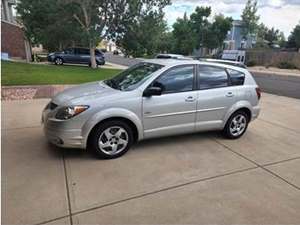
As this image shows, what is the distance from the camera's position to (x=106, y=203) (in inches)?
119

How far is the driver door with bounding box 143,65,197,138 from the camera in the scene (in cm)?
438

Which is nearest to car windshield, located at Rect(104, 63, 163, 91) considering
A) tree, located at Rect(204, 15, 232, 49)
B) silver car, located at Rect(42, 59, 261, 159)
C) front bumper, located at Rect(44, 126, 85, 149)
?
silver car, located at Rect(42, 59, 261, 159)

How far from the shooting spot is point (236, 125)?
5.32 meters

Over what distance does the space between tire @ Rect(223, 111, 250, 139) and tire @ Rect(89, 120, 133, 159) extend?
80.4 inches

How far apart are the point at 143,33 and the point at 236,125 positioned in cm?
1426

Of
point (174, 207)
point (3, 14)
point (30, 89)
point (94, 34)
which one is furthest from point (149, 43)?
point (174, 207)

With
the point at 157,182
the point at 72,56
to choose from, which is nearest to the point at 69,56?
the point at 72,56

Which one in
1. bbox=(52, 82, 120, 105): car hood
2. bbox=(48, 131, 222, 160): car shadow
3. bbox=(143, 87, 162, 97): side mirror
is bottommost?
bbox=(48, 131, 222, 160): car shadow

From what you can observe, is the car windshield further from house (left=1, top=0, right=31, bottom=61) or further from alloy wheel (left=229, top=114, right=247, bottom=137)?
house (left=1, top=0, right=31, bottom=61)

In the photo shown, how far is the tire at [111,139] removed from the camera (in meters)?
4.04

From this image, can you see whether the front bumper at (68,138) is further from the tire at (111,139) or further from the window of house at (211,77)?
the window of house at (211,77)

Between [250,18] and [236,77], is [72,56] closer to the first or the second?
[236,77]

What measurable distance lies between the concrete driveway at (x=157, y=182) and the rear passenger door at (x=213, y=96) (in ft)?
1.40

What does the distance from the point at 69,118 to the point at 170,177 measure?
166 centimetres
